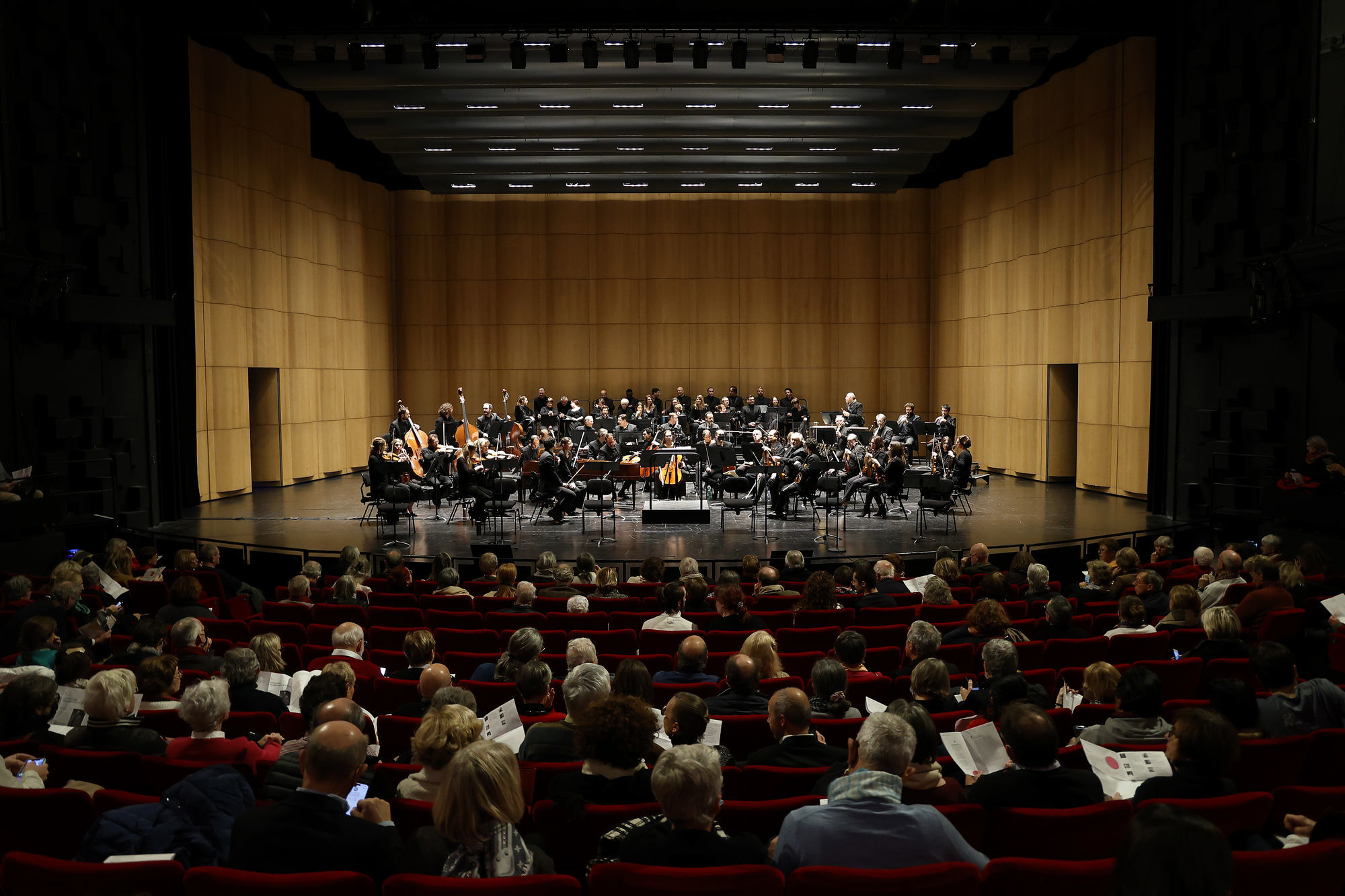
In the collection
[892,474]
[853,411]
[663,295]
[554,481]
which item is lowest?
[554,481]

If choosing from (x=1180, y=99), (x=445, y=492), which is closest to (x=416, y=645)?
(x=445, y=492)

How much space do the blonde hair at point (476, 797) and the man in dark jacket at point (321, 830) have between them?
0.93ft

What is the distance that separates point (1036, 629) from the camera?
21.1ft

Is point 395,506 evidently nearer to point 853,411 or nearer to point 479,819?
point 853,411

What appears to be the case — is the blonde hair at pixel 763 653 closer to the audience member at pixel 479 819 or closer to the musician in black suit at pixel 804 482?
the audience member at pixel 479 819

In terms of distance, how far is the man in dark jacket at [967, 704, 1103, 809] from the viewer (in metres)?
3.05

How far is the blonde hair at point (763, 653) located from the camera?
15.8 feet

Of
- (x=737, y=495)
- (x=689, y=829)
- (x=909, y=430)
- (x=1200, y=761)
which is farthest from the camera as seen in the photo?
(x=909, y=430)

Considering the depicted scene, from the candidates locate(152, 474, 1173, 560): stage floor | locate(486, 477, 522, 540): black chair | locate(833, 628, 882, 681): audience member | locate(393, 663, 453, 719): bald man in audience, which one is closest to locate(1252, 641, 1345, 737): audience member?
locate(833, 628, 882, 681): audience member

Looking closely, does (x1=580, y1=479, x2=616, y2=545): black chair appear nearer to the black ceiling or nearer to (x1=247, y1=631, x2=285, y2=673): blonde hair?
the black ceiling

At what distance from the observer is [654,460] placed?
43.7 feet

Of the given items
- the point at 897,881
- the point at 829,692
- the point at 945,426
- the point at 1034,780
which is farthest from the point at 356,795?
the point at 945,426

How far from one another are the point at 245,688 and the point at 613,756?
7.67ft

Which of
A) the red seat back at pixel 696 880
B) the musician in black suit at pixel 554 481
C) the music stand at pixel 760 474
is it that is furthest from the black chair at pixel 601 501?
the red seat back at pixel 696 880
